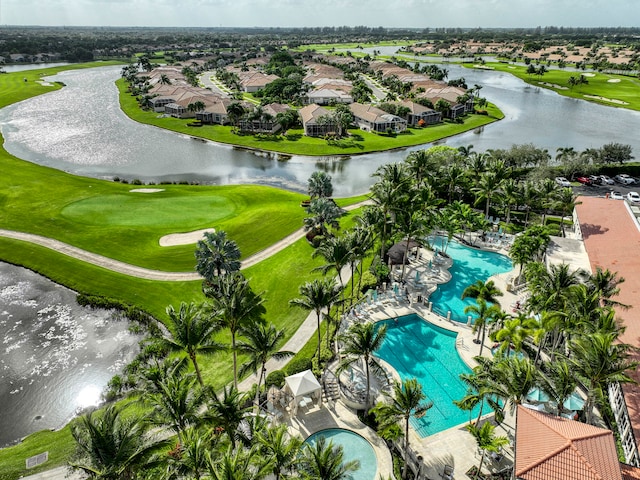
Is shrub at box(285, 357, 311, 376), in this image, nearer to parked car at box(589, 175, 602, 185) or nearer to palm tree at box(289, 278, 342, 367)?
palm tree at box(289, 278, 342, 367)

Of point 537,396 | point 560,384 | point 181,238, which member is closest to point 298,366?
point 537,396

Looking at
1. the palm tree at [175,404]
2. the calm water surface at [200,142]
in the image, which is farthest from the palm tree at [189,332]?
the calm water surface at [200,142]

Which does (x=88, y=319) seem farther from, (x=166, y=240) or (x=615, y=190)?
(x=615, y=190)

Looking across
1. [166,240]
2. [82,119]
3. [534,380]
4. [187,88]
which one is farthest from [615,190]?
[82,119]

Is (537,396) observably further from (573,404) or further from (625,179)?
(625,179)

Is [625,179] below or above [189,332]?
below

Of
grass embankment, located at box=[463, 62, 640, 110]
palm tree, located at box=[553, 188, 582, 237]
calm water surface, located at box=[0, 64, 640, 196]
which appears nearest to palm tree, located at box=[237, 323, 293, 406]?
palm tree, located at box=[553, 188, 582, 237]

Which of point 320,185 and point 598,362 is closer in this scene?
point 598,362
